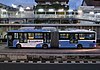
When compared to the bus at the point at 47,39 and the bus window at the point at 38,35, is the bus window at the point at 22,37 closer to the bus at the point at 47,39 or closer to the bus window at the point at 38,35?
the bus at the point at 47,39

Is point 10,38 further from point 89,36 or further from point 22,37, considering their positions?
point 89,36

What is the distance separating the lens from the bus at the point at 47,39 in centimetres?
2853

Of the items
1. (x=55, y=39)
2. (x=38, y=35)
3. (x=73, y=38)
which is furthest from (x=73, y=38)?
(x=38, y=35)

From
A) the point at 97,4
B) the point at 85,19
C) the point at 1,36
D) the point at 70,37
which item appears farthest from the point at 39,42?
the point at 97,4

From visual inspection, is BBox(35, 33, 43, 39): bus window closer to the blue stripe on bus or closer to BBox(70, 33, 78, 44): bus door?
the blue stripe on bus

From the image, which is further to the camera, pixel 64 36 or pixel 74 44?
pixel 64 36

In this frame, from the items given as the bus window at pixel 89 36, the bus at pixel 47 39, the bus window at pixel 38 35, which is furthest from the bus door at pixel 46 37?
the bus window at pixel 89 36

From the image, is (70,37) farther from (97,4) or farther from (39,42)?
(97,4)

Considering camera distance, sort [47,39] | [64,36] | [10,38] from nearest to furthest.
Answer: [10,38] → [47,39] → [64,36]

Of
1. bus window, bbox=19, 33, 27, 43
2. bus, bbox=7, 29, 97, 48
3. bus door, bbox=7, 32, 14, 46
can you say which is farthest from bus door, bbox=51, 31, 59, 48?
bus door, bbox=7, 32, 14, 46

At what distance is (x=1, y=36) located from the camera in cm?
3569

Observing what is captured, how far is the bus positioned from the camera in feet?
93.6

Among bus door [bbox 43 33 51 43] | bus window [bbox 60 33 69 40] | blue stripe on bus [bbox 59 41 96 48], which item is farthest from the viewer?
bus window [bbox 60 33 69 40]

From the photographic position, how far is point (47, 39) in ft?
94.1
